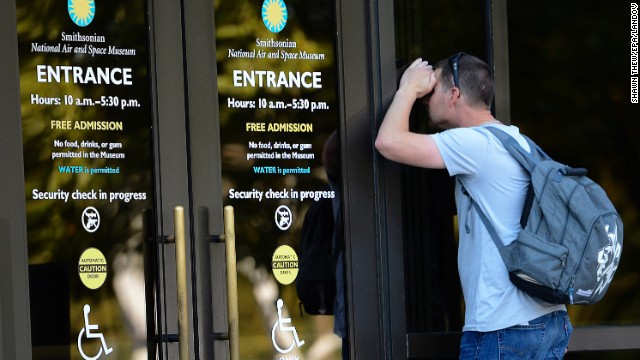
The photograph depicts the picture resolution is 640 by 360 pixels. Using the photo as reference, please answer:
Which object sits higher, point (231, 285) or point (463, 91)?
point (463, 91)

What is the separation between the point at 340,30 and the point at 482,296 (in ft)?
4.21

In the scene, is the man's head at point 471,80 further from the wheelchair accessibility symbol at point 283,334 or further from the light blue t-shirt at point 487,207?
the wheelchair accessibility symbol at point 283,334

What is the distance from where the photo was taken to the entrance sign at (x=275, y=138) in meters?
4.57

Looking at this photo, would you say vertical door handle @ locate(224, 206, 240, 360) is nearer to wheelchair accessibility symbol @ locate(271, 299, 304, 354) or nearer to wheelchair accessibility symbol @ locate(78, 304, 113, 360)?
wheelchair accessibility symbol @ locate(271, 299, 304, 354)

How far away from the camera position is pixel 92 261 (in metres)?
4.35

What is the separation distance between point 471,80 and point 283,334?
128 cm

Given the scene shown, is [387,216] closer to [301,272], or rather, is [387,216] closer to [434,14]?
[301,272]

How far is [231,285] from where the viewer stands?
4.31 metres

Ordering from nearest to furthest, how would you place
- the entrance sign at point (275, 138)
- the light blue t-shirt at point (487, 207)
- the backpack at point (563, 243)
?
the backpack at point (563, 243) → the light blue t-shirt at point (487, 207) → the entrance sign at point (275, 138)

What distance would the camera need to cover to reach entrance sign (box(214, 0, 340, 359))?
15.0ft

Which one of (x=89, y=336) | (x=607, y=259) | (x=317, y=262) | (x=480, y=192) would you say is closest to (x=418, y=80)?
(x=480, y=192)

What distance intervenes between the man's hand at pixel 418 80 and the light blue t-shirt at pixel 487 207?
1.02 feet

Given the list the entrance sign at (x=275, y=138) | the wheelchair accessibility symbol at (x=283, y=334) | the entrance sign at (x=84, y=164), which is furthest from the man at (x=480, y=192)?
the entrance sign at (x=84, y=164)

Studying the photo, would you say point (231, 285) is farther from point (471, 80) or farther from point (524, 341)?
point (471, 80)
